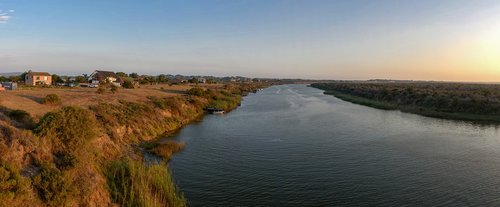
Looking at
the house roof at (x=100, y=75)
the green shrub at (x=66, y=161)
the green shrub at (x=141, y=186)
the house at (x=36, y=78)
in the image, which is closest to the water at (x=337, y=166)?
the green shrub at (x=141, y=186)

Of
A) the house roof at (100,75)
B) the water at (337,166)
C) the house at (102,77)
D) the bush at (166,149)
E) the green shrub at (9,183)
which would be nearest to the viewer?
the green shrub at (9,183)

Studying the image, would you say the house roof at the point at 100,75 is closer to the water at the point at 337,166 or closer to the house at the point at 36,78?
the house at the point at 36,78

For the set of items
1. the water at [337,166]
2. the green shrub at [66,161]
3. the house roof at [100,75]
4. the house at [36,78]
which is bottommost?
the water at [337,166]

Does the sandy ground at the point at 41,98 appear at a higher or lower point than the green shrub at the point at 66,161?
higher

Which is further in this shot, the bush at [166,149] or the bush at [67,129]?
the bush at [166,149]

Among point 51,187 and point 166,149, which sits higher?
point 51,187

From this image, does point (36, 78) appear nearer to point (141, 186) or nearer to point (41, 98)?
point (41, 98)

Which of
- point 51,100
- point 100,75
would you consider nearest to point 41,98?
point 51,100
